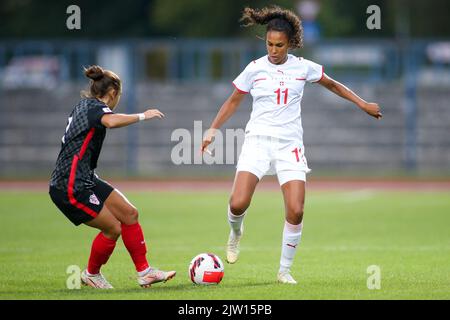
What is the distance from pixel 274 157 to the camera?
906cm

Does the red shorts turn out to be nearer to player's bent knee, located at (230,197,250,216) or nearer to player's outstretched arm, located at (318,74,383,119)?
player's bent knee, located at (230,197,250,216)

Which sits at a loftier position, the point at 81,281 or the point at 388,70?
the point at 388,70

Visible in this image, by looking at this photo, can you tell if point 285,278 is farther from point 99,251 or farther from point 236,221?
point 99,251

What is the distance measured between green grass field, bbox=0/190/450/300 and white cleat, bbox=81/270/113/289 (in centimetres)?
13

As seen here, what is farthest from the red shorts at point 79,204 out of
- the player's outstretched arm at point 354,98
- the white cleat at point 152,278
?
the player's outstretched arm at point 354,98

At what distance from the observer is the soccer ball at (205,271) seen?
891 cm

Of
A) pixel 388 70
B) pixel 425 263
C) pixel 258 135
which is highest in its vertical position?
pixel 388 70

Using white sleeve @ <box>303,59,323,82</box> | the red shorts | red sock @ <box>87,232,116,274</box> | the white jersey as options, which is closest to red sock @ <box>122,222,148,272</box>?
red sock @ <box>87,232,116,274</box>
